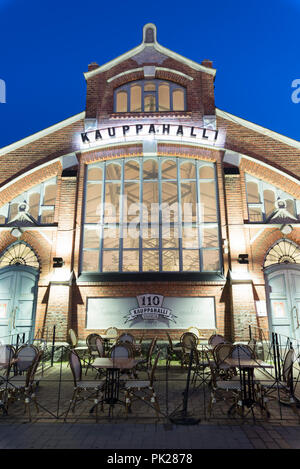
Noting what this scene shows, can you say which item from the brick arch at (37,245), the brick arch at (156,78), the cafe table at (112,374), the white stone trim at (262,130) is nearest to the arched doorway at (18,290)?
the brick arch at (37,245)

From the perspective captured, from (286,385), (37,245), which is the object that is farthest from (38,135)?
(286,385)

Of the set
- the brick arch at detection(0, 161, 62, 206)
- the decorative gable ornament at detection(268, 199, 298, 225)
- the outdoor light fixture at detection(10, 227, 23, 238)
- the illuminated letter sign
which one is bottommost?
the outdoor light fixture at detection(10, 227, 23, 238)

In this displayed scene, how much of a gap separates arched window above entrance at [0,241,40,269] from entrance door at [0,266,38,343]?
197 mm

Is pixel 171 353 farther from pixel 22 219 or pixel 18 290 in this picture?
pixel 22 219

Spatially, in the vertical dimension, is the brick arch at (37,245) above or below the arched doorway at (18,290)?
above

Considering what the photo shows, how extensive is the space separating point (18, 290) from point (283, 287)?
8.90m

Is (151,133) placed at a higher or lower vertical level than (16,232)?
higher

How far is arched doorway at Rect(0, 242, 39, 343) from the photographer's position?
10211 mm

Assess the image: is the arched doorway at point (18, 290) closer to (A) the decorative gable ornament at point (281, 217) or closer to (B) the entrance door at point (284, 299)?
(B) the entrance door at point (284, 299)

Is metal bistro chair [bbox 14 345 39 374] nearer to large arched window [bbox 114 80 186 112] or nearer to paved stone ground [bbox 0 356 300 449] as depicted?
paved stone ground [bbox 0 356 300 449]

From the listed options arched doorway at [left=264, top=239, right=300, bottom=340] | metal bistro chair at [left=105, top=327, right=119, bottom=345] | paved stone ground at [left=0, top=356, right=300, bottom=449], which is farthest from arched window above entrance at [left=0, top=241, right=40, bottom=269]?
arched doorway at [left=264, top=239, right=300, bottom=340]

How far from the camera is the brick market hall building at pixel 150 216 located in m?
10.0

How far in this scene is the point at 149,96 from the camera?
40.3ft
